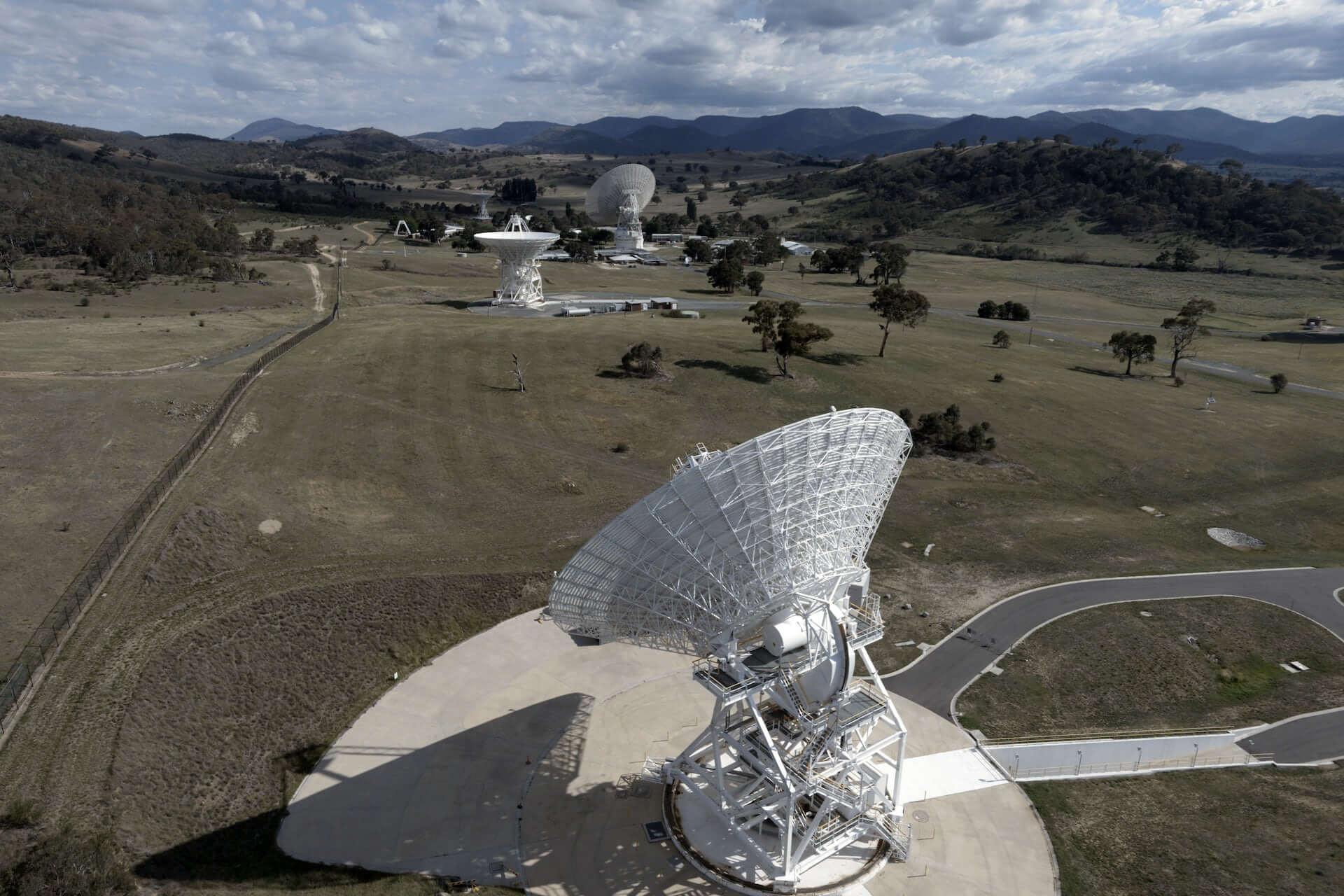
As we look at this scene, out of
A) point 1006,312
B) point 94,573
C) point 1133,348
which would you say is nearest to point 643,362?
point 94,573

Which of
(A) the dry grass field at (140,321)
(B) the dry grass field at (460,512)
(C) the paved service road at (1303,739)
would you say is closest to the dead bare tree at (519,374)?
(B) the dry grass field at (460,512)

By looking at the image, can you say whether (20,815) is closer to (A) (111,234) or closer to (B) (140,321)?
(B) (140,321)

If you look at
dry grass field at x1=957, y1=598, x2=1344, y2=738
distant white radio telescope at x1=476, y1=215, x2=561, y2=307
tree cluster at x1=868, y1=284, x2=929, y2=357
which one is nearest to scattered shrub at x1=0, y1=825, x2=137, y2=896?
dry grass field at x1=957, y1=598, x2=1344, y2=738

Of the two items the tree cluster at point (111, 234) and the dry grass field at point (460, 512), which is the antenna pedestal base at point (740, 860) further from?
the tree cluster at point (111, 234)

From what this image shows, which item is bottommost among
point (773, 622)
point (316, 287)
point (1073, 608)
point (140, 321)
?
point (1073, 608)

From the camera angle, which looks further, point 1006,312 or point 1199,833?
point 1006,312

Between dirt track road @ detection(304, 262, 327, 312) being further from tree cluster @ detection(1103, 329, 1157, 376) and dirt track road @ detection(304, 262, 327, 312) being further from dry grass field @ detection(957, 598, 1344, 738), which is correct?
tree cluster @ detection(1103, 329, 1157, 376)

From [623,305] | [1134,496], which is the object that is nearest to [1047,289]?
→ [623,305]
